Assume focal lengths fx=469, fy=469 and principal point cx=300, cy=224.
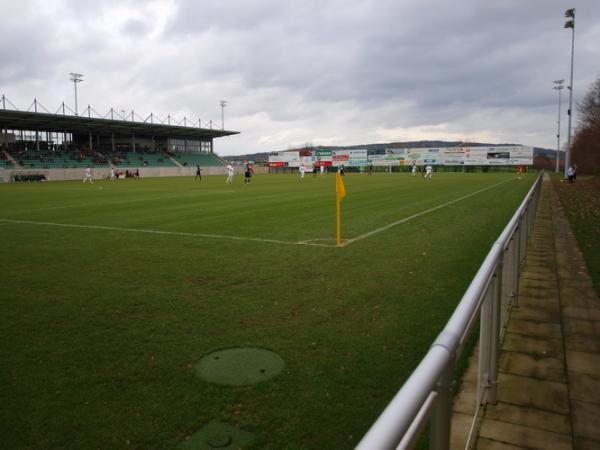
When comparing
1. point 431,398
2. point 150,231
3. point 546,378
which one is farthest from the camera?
point 150,231

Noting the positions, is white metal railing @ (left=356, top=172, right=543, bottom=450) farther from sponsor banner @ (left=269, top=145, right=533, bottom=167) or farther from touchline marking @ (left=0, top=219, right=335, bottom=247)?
sponsor banner @ (left=269, top=145, right=533, bottom=167)

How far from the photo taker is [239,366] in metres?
4.36

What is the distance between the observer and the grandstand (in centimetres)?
5641

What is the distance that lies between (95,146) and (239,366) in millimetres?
77935

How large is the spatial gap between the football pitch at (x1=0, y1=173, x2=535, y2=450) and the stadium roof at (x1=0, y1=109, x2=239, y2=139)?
175 feet

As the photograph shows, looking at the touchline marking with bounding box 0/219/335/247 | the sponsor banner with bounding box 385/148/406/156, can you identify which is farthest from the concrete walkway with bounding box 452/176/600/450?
the sponsor banner with bounding box 385/148/406/156

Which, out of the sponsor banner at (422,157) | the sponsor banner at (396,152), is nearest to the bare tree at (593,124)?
the sponsor banner at (422,157)

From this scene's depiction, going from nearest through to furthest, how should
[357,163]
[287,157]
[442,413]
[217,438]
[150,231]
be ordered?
[442,413] < [217,438] < [150,231] < [357,163] < [287,157]

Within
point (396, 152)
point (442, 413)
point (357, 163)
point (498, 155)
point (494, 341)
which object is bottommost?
point (494, 341)

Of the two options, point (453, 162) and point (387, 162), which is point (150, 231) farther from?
point (387, 162)

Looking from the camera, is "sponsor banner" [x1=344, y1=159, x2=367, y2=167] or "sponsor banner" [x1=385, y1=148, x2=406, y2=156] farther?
"sponsor banner" [x1=344, y1=159, x2=367, y2=167]

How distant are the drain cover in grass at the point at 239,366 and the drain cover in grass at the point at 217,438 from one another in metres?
0.70

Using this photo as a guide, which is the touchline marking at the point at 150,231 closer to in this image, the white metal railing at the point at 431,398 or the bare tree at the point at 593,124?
the white metal railing at the point at 431,398

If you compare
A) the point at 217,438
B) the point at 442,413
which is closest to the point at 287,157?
the point at 217,438
